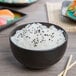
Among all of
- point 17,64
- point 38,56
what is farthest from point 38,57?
point 17,64

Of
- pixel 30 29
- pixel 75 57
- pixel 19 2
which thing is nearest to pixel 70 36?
pixel 75 57

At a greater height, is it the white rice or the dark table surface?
the white rice

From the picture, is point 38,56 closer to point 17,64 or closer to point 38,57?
point 38,57

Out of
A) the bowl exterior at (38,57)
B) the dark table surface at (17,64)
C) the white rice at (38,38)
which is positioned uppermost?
the white rice at (38,38)

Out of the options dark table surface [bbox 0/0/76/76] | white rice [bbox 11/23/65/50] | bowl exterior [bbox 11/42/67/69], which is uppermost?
white rice [bbox 11/23/65/50]

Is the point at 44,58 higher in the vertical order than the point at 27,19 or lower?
higher

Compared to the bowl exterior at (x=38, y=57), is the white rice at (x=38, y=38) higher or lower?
higher

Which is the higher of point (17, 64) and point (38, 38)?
point (38, 38)

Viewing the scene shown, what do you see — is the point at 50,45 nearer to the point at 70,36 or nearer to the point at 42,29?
the point at 42,29
